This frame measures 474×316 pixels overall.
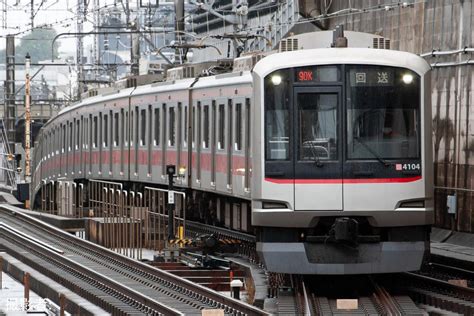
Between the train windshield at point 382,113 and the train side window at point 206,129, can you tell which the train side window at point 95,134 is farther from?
the train windshield at point 382,113

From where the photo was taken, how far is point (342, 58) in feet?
56.5

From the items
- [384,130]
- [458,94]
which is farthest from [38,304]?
[458,94]

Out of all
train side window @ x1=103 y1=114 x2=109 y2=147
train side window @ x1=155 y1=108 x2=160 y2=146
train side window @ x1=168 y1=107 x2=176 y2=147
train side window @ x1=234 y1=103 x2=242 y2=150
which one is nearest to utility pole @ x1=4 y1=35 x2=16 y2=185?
train side window @ x1=103 y1=114 x2=109 y2=147

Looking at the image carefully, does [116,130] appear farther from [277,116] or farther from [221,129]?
[277,116]

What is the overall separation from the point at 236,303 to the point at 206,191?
8874mm

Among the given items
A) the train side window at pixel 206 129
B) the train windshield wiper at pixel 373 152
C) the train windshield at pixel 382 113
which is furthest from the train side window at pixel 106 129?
the train windshield wiper at pixel 373 152

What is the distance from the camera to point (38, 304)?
1919 centimetres

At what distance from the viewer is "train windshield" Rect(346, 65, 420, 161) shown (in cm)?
1703

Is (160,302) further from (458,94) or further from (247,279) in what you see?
(458,94)

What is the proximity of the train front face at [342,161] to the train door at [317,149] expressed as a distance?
12 mm

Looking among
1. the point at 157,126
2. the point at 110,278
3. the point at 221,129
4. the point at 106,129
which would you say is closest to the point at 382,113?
the point at 110,278

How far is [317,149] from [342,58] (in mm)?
1160

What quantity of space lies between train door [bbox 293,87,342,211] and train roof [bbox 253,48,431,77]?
342mm

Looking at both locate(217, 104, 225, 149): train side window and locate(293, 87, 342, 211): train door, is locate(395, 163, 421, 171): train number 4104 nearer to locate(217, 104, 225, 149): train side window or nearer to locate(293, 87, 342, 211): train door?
locate(293, 87, 342, 211): train door
